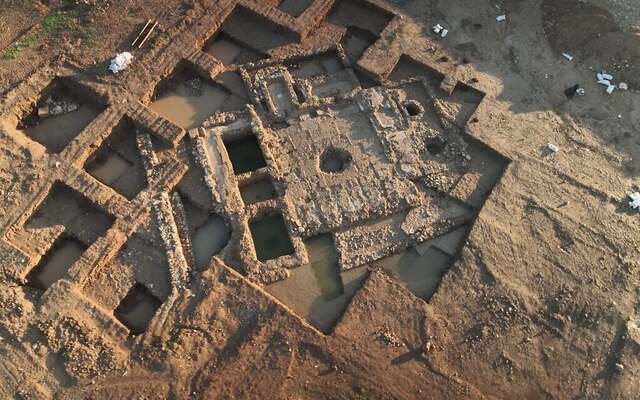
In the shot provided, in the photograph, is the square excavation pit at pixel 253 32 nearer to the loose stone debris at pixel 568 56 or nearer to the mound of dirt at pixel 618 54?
the loose stone debris at pixel 568 56

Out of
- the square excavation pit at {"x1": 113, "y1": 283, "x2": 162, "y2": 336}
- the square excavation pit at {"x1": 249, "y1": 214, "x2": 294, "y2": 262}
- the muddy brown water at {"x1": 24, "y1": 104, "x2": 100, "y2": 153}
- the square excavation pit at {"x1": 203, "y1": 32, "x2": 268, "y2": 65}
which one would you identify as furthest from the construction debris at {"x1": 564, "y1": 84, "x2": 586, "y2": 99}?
the muddy brown water at {"x1": 24, "y1": 104, "x2": 100, "y2": 153}

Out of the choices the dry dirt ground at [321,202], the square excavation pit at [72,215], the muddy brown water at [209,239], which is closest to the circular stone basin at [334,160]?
the dry dirt ground at [321,202]

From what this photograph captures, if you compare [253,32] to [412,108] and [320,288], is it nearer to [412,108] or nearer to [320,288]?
[412,108]

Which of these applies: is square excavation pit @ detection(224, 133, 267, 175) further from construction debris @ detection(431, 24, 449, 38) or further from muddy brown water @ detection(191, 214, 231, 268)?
construction debris @ detection(431, 24, 449, 38)

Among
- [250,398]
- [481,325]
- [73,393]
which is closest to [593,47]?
[481,325]

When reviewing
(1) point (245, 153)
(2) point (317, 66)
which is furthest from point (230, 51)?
(1) point (245, 153)

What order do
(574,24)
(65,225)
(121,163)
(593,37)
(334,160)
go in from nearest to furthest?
(65,225)
(121,163)
(334,160)
(593,37)
(574,24)
